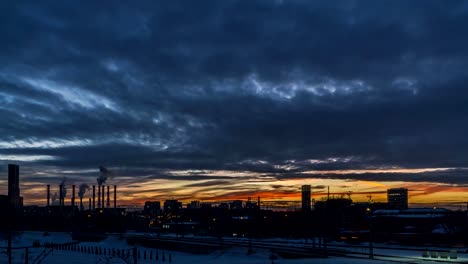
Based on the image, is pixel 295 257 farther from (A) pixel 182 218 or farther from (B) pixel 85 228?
(A) pixel 182 218

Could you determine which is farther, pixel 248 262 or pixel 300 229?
pixel 300 229

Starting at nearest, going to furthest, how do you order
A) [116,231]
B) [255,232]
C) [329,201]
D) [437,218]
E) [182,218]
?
[437,218]
[255,232]
[116,231]
[329,201]
[182,218]

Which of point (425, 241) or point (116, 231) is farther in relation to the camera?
point (116, 231)

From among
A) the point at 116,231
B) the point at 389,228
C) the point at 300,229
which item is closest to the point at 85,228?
the point at 116,231

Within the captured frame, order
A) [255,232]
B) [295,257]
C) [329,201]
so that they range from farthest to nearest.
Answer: [329,201] → [255,232] → [295,257]

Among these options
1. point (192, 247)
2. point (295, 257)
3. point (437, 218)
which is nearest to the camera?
point (295, 257)

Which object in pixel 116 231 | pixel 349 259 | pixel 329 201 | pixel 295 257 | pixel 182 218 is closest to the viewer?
pixel 349 259

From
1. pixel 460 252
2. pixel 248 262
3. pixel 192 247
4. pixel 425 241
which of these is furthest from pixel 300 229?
pixel 248 262

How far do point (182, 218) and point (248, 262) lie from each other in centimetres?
14060

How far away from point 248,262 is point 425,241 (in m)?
41.8

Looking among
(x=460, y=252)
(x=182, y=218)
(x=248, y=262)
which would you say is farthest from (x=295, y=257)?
(x=182, y=218)

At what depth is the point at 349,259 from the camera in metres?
55.9

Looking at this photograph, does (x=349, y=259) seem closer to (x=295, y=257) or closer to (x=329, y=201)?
(x=295, y=257)

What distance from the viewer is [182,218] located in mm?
197000
